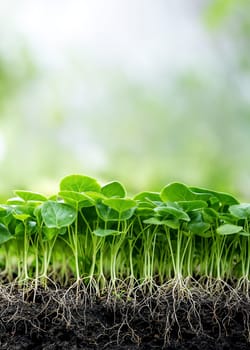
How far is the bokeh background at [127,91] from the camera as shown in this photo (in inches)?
98.3

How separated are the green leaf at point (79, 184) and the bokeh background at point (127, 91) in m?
1.55

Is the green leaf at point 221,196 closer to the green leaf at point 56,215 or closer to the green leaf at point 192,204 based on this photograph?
the green leaf at point 192,204

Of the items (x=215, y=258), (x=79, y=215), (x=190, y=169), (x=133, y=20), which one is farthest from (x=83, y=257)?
(x=133, y=20)

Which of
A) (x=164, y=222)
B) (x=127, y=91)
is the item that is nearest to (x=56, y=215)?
(x=164, y=222)

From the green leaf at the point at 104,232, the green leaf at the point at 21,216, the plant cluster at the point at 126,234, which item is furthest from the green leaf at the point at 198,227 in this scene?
the green leaf at the point at 21,216

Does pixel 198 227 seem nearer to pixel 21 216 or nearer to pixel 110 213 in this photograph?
pixel 110 213

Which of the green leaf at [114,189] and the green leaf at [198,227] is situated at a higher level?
the green leaf at [114,189]

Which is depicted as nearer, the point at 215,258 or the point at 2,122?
the point at 215,258

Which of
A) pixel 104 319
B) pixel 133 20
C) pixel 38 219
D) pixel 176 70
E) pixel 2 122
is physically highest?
pixel 133 20

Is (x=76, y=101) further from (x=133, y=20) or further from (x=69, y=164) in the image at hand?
(x=133, y=20)

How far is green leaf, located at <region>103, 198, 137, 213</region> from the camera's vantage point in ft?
2.37

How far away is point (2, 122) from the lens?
2.68 m

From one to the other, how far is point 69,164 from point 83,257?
1.76 metres

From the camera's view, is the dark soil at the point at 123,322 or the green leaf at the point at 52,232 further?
the green leaf at the point at 52,232
